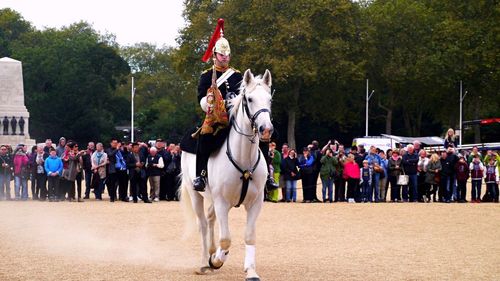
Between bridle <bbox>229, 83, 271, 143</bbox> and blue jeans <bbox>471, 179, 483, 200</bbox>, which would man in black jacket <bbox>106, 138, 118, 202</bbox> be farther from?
bridle <bbox>229, 83, 271, 143</bbox>

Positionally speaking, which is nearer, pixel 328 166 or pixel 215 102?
pixel 215 102

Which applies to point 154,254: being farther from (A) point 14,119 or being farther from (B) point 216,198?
(A) point 14,119

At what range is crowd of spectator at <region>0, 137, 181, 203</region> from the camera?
3350cm

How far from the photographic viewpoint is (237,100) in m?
13.3

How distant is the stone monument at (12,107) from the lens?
57.4 m

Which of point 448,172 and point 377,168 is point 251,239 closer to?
point 377,168

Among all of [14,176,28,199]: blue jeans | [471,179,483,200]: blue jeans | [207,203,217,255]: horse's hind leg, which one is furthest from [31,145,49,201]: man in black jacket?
[207,203,217,255]: horse's hind leg

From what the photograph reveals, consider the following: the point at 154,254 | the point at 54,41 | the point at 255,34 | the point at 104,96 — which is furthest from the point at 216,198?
the point at 54,41

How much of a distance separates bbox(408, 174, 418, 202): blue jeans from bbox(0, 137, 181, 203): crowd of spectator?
340 inches

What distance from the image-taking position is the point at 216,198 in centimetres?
1340

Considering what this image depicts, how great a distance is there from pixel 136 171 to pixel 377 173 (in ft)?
28.7

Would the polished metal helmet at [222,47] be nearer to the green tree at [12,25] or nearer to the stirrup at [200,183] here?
the stirrup at [200,183]

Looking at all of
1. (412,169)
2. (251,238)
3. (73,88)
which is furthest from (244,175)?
(73,88)

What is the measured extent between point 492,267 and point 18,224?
12.7 m
